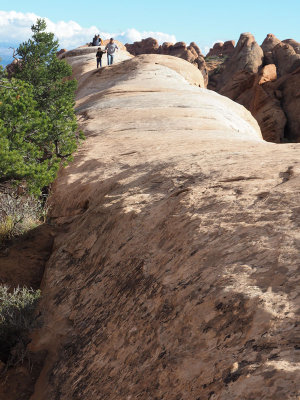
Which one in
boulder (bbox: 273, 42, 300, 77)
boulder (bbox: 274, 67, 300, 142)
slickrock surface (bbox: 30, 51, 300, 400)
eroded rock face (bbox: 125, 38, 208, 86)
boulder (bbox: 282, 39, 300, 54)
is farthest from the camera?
eroded rock face (bbox: 125, 38, 208, 86)

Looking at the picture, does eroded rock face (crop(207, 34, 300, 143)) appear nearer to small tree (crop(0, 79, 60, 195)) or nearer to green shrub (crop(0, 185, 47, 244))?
small tree (crop(0, 79, 60, 195))

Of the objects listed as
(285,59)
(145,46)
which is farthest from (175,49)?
(285,59)

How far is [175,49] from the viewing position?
86750 mm

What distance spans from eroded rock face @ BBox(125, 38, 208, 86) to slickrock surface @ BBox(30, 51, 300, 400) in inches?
2376

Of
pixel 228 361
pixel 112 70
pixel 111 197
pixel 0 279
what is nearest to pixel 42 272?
pixel 0 279

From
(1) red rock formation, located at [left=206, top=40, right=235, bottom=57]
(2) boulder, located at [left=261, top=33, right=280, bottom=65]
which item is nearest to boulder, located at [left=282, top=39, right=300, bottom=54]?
(2) boulder, located at [left=261, top=33, right=280, bottom=65]

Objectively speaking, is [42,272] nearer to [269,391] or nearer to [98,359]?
[98,359]

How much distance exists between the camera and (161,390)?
Answer: 12.2 ft

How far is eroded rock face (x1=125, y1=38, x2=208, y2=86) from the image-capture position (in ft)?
234

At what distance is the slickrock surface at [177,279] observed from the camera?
3510 millimetres

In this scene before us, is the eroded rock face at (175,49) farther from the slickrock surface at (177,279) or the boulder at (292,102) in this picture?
the slickrock surface at (177,279)

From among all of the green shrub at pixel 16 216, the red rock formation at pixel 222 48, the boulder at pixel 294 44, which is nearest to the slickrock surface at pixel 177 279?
the green shrub at pixel 16 216

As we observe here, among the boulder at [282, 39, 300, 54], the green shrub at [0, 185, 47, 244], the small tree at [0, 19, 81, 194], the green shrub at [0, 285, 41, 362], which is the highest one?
the boulder at [282, 39, 300, 54]

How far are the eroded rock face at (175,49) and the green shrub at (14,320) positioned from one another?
62876 mm
